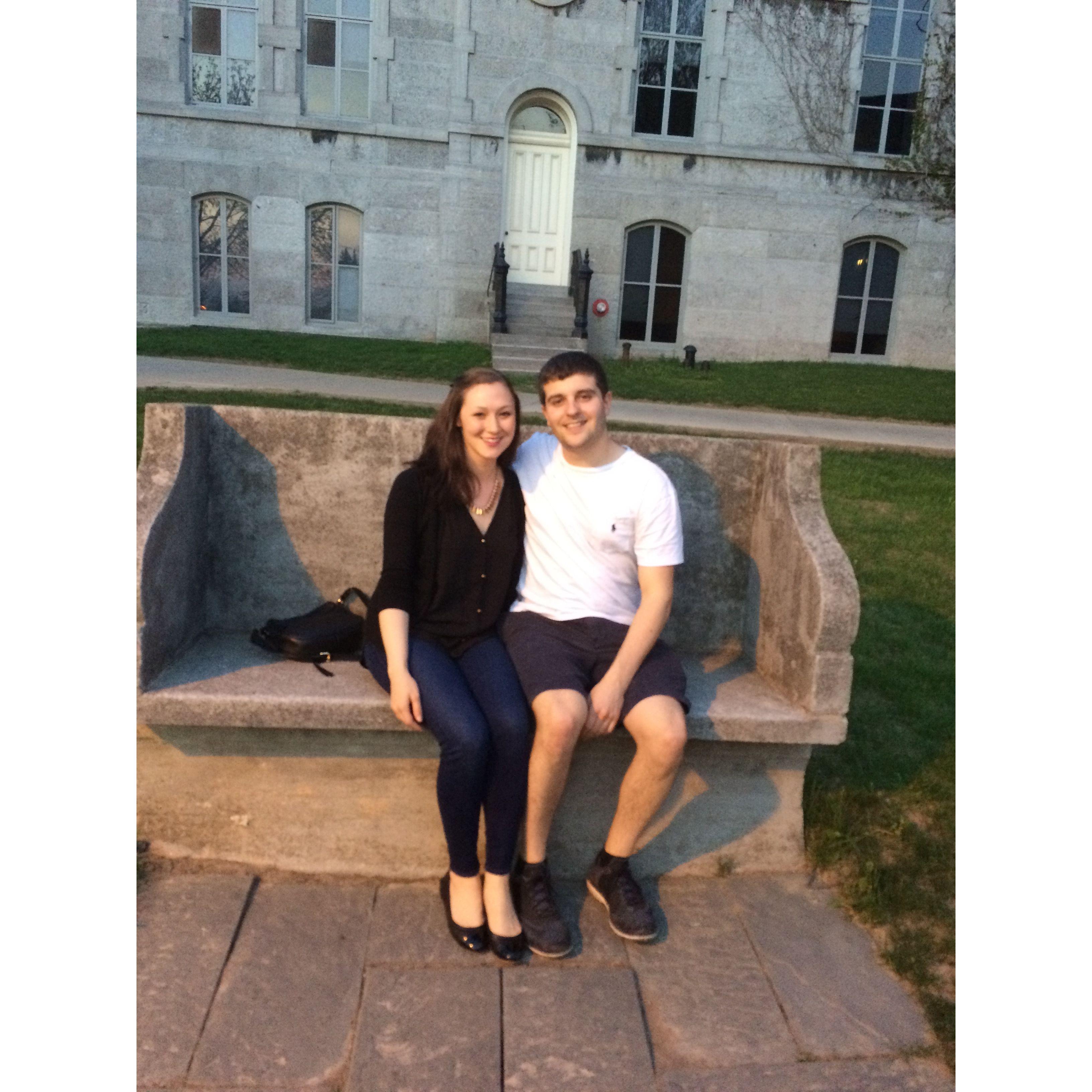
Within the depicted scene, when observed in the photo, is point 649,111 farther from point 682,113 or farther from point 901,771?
point 901,771

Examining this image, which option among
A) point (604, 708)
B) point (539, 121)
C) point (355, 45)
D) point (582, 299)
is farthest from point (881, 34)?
point (604, 708)

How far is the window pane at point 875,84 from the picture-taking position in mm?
17094

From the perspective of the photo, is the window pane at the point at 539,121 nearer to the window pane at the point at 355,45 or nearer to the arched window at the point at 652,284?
the arched window at the point at 652,284

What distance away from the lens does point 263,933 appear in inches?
114

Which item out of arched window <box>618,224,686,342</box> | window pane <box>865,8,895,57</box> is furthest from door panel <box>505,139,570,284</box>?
window pane <box>865,8,895,57</box>

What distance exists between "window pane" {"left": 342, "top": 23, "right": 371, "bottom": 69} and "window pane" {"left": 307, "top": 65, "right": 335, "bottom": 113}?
12.6 inches

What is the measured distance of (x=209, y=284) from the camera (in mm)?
16781

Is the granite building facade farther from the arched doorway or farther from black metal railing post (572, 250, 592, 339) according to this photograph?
black metal railing post (572, 250, 592, 339)

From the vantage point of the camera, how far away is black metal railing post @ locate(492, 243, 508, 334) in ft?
51.7

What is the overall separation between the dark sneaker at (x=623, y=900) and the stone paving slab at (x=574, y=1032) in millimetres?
148

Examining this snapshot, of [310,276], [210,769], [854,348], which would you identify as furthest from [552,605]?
[854,348]

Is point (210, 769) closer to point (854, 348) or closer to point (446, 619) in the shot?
point (446, 619)

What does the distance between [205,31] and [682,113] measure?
7.80 meters

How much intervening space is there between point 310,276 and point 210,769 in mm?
→ 14863
